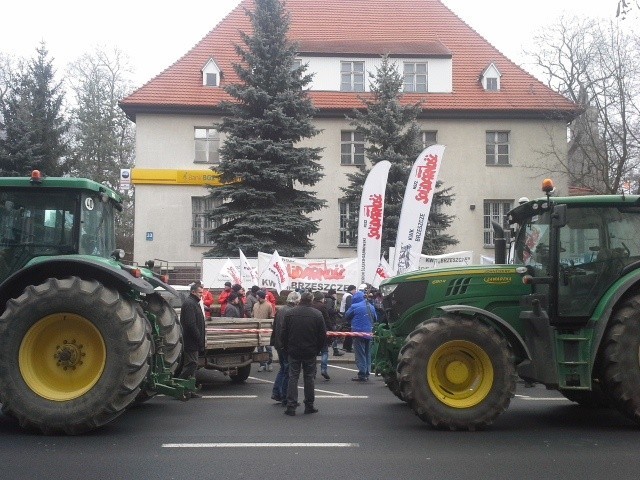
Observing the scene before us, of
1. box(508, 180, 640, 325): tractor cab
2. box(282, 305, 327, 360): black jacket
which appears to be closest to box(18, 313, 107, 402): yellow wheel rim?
box(282, 305, 327, 360): black jacket

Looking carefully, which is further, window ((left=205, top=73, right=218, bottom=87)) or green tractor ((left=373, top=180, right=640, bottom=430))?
window ((left=205, top=73, right=218, bottom=87))

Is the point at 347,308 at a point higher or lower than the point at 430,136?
lower

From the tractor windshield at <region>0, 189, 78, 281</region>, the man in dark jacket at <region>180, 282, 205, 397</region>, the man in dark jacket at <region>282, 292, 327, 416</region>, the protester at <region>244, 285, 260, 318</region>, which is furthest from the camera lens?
the protester at <region>244, 285, 260, 318</region>

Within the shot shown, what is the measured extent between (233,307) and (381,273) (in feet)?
16.6

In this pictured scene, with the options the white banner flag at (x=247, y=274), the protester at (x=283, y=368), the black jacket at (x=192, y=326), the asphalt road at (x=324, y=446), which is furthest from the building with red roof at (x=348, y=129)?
the asphalt road at (x=324, y=446)

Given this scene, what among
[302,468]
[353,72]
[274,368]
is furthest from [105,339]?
[353,72]

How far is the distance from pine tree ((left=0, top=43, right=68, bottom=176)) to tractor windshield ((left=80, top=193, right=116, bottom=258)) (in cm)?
2453

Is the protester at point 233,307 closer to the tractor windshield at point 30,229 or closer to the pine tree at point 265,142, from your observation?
the tractor windshield at point 30,229

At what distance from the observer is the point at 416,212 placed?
20406 millimetres

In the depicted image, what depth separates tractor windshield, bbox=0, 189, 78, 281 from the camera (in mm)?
8898

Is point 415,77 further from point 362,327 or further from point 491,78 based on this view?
point 362,327

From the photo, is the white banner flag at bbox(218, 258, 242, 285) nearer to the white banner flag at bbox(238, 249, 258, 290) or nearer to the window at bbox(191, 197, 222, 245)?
the white banner flag at bbox(238, 249, 258, 290)

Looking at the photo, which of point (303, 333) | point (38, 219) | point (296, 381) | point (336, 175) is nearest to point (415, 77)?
point (336, 175)

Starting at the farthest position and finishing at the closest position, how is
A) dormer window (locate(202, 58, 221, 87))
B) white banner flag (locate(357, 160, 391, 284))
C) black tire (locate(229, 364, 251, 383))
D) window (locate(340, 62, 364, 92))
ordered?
1. window (locate(340, 62, 364, 92))
2. dormer window (locate(202, 58, 221, 87))
3. white banner flag (locate(357, 160, 391, 284))
4. black tire (locate(229, 364, 251, 383))
